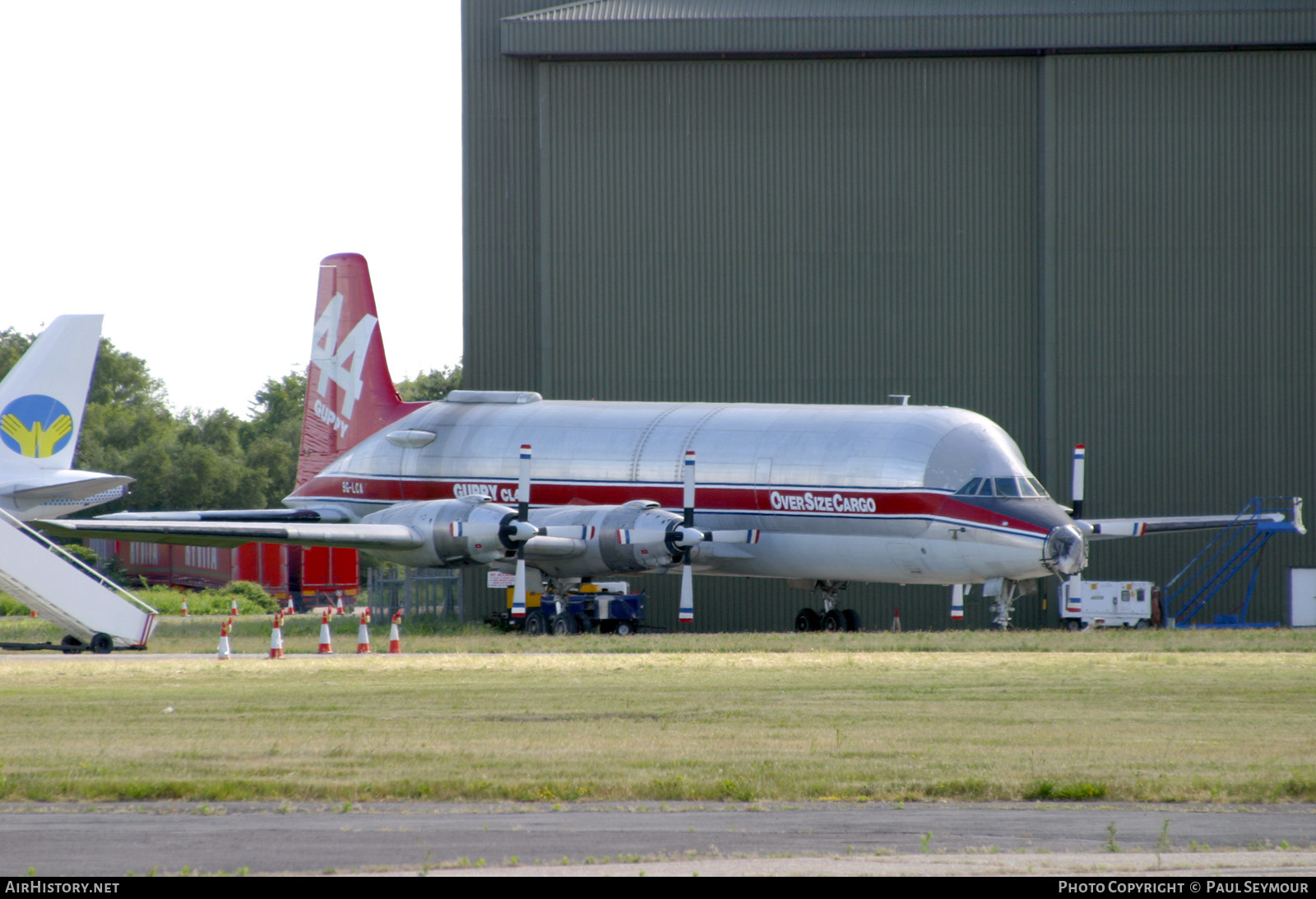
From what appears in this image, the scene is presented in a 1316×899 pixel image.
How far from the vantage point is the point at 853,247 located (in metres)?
39.4

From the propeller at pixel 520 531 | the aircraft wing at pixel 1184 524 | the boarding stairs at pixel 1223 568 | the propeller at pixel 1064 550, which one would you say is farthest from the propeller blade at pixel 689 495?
the boarding stairs at pixel 1223 568

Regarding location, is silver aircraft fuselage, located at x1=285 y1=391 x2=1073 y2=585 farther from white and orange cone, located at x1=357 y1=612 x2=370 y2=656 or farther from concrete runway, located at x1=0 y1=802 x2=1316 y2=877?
concrete runway, located at x1=0 y1=802 x2=1316 y2=877

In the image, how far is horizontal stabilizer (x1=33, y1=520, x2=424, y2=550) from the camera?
29562 millimetres

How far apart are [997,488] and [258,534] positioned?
569 inches

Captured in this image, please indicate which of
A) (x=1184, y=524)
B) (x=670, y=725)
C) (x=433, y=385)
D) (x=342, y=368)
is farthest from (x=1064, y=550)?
(x=433, y=385)

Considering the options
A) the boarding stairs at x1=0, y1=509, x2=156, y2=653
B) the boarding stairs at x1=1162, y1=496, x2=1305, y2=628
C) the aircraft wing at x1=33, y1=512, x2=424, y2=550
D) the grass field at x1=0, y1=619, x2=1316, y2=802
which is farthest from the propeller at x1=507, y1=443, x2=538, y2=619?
the boarding stairs at x1=1162, y1=496, x2=1305, y2=628

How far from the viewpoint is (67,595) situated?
24125 mm

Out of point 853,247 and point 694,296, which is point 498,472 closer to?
point 694,296

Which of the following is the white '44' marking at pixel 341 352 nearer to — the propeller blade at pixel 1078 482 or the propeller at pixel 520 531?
the propeller at pixel 520 531

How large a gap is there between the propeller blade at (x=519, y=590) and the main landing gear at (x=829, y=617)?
6592mm

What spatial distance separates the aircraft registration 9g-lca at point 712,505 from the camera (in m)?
28.8

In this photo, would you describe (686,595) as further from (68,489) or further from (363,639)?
(68,489)

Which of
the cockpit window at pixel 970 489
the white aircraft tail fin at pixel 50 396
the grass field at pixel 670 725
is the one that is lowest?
the grass field at pixel 670 725

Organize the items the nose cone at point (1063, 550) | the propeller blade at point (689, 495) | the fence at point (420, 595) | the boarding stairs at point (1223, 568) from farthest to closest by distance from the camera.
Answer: the fence at point (420, 595), the boarding stairs at point (1223, 568), the propeller blade at point (689, 495), the nose cone at point (1063, 550)
